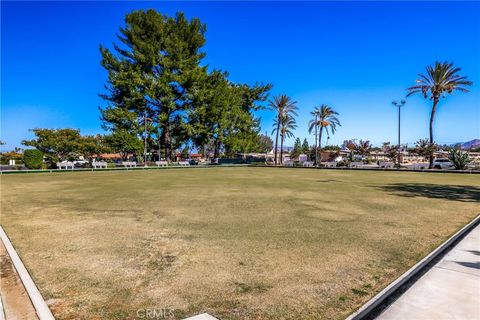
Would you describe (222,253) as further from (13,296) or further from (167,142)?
(167,142)

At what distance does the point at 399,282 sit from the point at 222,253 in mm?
2729

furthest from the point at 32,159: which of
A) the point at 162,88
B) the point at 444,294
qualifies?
the point at 444,294

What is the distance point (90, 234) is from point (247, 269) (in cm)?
381

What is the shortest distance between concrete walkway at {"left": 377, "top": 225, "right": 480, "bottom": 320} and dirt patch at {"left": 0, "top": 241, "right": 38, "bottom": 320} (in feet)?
12.8

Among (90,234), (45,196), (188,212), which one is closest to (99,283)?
(90,234)

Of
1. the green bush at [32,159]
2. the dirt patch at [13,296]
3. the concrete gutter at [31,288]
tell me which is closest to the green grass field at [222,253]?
the concrete gutter at [31,288]

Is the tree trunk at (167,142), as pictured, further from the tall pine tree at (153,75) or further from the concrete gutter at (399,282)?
the concrete gutter at (399,282)

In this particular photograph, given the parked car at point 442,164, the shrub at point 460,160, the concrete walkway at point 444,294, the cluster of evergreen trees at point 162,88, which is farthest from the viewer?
the cluster of evergreen trees at point 162,88

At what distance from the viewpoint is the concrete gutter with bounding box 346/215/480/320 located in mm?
3258

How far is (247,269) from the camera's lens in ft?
14.8

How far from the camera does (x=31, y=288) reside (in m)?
3.78

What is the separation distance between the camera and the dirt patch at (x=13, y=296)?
3277mm

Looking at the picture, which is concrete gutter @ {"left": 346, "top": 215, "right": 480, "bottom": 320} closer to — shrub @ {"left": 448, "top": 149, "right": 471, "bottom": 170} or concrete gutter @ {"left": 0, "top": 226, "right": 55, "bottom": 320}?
concrete gutter @ {"left": 0, "top": 226, "right": 55, "bottom": 320}

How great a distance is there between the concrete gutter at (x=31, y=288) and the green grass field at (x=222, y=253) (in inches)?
4.3
